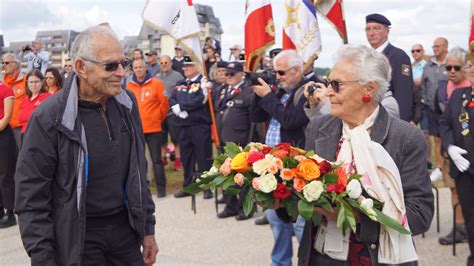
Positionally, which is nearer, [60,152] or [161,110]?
[60,152]


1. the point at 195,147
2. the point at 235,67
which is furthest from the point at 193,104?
the point at 235,67

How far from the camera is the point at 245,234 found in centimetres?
714

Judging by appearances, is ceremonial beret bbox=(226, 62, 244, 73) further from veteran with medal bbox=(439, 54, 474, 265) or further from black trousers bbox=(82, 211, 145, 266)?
black trousers bbox=(82, 211, 145, 266)

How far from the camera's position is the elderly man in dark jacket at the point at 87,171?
2867 mm

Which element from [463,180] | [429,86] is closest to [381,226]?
[463,180]

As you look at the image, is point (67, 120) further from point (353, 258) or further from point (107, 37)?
point (353, 258)

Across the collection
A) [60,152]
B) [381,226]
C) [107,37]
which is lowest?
[381,226]

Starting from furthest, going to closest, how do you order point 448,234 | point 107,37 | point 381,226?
point 448,234, point 107,37, point 381,226

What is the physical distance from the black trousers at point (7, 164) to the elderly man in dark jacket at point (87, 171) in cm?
517

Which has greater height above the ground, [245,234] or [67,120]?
[67,120]

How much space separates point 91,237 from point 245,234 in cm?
425

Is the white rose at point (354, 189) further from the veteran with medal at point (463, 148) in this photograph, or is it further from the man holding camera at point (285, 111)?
the veteran with medal at point (463, 148)

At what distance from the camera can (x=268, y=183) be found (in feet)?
8.32

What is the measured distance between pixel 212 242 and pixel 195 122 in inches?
107
